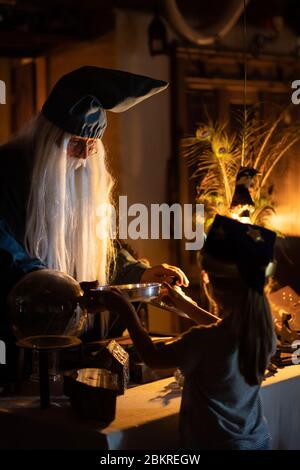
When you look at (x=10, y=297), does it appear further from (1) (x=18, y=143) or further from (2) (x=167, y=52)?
(2) (x=167, y=52)

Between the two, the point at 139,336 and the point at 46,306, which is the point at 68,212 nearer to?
the point at 46,306

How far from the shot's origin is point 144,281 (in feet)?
10.6

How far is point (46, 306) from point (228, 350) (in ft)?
1.88

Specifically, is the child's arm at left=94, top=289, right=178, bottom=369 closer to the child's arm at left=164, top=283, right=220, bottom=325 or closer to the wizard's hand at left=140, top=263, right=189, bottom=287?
→ the child's arm at left=164, top=283, right=220, bottom=325

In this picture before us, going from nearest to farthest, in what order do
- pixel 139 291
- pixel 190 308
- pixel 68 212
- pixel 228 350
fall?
1. pixel 228 350
2. pixel 139 291
3. pixel 190 308
4. pixel 68 212

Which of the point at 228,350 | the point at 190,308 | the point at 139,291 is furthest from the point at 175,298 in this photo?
the point at 228,350

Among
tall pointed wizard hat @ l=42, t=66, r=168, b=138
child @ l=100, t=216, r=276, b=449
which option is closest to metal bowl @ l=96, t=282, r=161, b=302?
child @ l=100, t=216, r=276, b=449

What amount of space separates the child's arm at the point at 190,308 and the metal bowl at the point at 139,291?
17 cm

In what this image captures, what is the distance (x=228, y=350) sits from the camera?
2.27 m

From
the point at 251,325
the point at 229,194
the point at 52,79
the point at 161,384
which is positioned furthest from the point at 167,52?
the point at 251,325

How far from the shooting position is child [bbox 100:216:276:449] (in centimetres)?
225

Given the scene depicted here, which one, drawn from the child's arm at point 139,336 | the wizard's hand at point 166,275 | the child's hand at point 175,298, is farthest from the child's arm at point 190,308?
the child's arm at point 139,336

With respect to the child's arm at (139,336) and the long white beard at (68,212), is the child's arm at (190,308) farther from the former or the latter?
the child's arm at (139,336)
